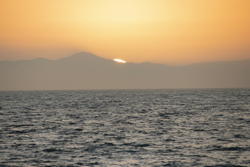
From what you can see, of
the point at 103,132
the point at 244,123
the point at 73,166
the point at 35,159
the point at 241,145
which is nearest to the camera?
the point at 73,166

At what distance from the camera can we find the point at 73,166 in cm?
2920

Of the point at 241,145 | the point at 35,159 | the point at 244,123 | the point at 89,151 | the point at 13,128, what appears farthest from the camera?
the point at 244,123

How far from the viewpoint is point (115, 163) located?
30078 millimetres

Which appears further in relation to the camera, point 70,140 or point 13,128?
point 13,128

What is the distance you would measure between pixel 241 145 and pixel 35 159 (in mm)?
18981

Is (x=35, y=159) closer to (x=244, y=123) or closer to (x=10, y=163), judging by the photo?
(x=10, y=163)

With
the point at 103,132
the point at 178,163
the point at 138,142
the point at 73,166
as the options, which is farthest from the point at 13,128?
the point at 178,163

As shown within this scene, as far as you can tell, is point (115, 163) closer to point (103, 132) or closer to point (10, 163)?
point (10, 163)

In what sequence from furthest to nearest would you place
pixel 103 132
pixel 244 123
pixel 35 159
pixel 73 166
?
pixel 244 123 → pixel 103 132 → pixel 35 159 → pixel 73 166

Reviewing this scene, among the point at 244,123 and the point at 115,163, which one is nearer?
the point at 115,163

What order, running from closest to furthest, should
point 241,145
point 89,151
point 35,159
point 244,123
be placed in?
point 35,159 < point 89,151 < point 241,145 < point 244,123

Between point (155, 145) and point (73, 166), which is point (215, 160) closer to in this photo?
point (155, 145)

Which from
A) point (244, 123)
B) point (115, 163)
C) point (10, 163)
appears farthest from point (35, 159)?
point (244, 123)

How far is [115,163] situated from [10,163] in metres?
8.00
